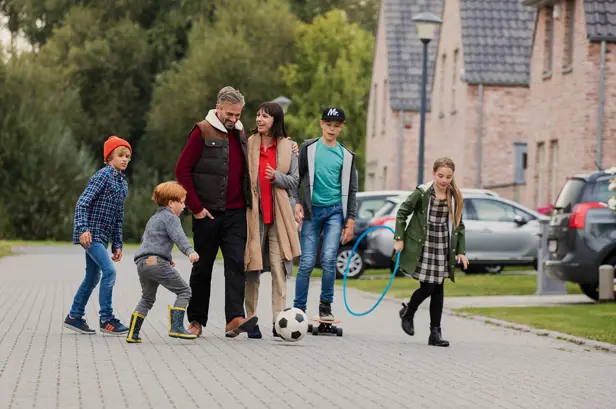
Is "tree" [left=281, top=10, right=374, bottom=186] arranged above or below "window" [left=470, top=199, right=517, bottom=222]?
above

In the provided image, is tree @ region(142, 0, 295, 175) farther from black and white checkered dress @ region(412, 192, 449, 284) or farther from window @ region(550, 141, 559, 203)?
black and white checkered dress @ region(412, 192, 449, 284)

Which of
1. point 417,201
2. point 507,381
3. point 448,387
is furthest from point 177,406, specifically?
point 417,201

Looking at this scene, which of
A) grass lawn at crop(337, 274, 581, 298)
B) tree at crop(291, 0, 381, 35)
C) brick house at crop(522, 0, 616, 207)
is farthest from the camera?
tree at crop(291, 0, 381, 35)

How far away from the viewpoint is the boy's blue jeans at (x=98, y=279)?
12.6 metres

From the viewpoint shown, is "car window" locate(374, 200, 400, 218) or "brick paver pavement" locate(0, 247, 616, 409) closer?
"brick paver pavement" locate(0, 247, 616, 409)

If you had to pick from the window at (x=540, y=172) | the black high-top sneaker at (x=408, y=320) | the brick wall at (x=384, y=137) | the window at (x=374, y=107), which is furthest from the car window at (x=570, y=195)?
the window at (x=374, y=107)

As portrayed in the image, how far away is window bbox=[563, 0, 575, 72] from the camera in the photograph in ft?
104

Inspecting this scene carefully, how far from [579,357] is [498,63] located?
96.4ft

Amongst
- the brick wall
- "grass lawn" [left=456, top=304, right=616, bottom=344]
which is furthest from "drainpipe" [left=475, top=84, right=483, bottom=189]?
"grass lawn" [left=456, top=304, right=616, bottom=344]

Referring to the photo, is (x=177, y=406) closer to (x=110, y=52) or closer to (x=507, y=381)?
(x=507, y=381)

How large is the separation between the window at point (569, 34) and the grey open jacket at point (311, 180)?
18.9m

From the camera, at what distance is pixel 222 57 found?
5822cm

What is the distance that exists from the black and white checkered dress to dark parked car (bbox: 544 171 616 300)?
624 centimetres

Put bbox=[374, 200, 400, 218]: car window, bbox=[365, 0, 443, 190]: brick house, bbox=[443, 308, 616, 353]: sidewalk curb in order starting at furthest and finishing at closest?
bbox=[365, 0, 443, 190]: brick house → bbox=[374, 200, 400, 218]: car window → bbox=[443, 308, 616, 353]: sidewalk curb
